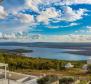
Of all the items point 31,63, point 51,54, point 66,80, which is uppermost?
point 51,54

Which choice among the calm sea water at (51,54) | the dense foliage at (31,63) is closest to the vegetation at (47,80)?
the dense foliage at (31,63)

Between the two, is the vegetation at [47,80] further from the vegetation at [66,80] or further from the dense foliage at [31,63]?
the dense foliage at [31,63]

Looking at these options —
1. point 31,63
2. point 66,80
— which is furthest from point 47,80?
point 31,63

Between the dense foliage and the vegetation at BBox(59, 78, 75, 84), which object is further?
the dense foliage

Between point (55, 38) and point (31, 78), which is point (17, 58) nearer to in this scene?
point (55, 38)

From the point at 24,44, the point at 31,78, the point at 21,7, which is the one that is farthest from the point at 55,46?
the point at 31,78

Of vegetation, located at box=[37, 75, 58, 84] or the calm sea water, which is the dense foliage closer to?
the calm sea water

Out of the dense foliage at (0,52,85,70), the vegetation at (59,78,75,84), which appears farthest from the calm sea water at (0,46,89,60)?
the vegetation at (59,78,75,84)

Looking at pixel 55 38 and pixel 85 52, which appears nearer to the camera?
pixel 55 38

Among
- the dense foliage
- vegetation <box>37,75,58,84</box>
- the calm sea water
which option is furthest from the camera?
the calm sea water

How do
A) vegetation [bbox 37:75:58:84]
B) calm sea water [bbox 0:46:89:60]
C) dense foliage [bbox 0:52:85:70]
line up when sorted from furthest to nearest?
calm sea water [bbox 0:46:89:60] < dense foliage [bbox 0:52:85:70] < vegetation [bbox 37:75:58:84]

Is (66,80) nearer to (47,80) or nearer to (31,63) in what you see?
(47,80)
